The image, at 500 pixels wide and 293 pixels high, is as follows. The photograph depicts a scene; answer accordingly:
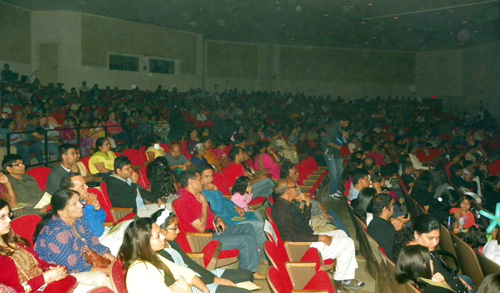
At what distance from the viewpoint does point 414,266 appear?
9.83 ft

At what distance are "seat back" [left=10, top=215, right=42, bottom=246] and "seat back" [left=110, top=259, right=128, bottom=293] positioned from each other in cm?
93

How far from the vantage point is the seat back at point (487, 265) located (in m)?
3.62

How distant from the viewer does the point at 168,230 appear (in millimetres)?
3588

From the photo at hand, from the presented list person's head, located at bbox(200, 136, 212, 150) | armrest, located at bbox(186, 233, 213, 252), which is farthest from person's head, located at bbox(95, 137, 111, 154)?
armrest, located at bbox(186, 233, 213, 252)

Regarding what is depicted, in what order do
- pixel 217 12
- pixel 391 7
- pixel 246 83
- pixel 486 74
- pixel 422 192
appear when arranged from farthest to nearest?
1. pixel 246 83
2. pixel 486 74
3. pixel 217 12
4. pixel 391 7
5. pixel 422 192

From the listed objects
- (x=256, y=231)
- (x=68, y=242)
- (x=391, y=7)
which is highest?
(x=391, y=7)

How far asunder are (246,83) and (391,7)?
10.7 metres

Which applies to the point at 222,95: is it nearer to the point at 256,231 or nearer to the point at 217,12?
the point at 217,12

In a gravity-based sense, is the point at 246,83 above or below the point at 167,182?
above

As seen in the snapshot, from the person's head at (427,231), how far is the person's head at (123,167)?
3.03 m

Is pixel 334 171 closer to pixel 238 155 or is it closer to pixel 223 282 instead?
pixel 238 155

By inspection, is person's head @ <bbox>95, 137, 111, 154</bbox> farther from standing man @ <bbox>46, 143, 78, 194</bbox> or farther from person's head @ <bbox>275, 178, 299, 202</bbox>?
person's head @ <bbox>275, 178, 299, 202</bbox>

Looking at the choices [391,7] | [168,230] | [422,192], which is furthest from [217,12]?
[168,230]

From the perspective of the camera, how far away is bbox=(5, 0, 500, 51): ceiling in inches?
546
